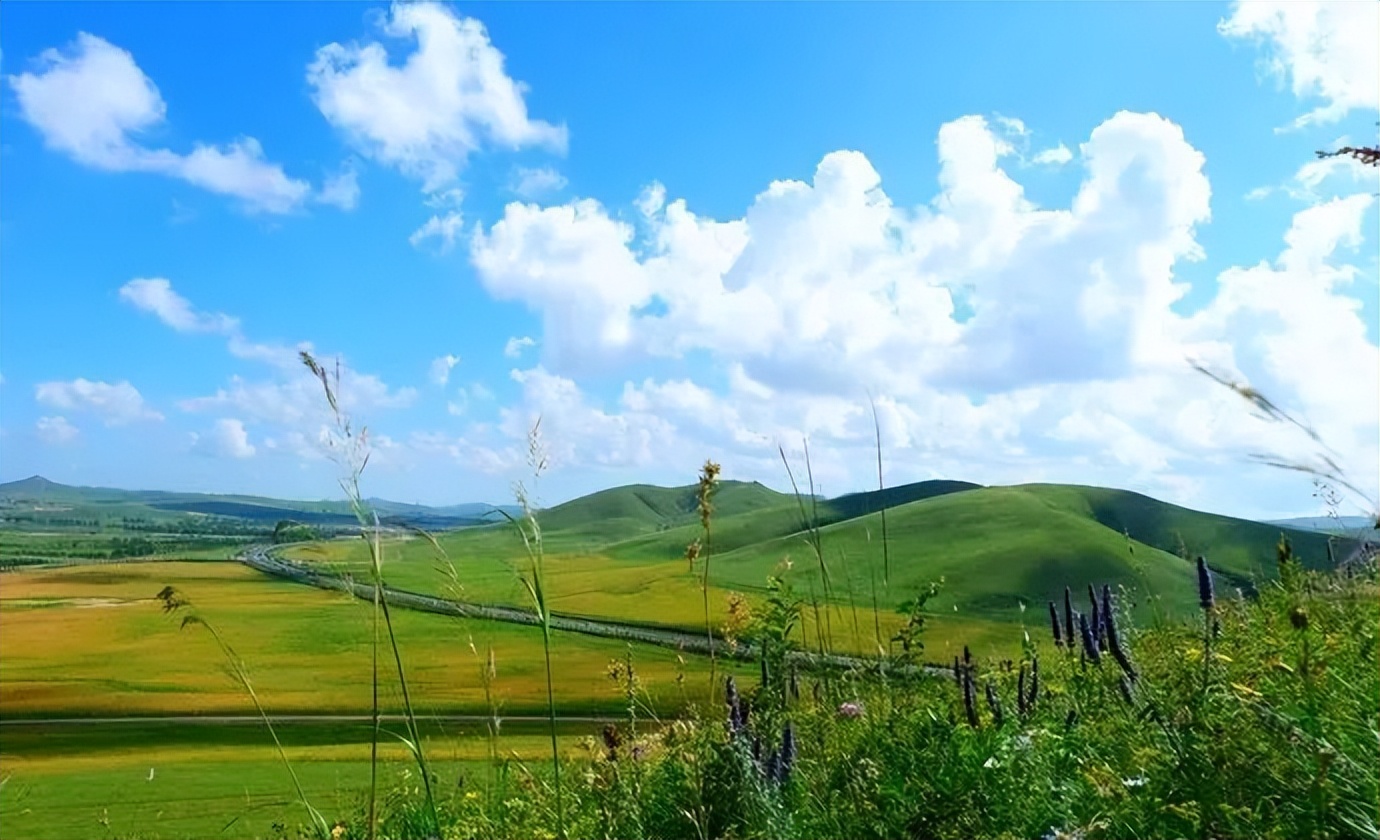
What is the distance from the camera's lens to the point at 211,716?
69625 millimetres

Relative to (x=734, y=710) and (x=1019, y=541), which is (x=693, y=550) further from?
(x=1019, y=541)

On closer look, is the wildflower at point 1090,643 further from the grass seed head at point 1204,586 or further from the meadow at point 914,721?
the grass seed head at point 1204,586

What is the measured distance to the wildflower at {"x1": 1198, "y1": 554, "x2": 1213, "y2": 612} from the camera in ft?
13.7

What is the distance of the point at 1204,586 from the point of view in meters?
4.30

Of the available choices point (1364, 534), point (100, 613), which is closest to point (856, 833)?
→ point (1364, 534)

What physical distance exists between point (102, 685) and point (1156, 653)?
308 ft

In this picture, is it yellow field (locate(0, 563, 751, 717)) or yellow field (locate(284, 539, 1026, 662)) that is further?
yellow field (locate(0, 563, 751, 717))

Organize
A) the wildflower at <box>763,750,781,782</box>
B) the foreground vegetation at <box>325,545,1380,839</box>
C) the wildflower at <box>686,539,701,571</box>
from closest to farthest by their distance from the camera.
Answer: the foreground vegetation at <box>325,545,1380,839</box> < the wildflower at <box>763,750,781,782</box> < the wildflower at <box>686,539,701,571</box>

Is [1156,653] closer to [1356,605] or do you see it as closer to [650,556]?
[1356,605]

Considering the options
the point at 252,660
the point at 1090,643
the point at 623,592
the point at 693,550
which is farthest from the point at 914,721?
the point at 623,592

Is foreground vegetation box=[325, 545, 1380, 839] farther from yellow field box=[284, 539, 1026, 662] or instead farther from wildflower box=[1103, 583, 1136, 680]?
yellow field box=[284, 539, 1026, 662]

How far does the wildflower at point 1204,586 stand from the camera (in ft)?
13.7

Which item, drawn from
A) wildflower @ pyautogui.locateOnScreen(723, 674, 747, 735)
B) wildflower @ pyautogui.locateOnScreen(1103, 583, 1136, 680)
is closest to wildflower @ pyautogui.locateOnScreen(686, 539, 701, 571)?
wildflower @ pyautogui.locateOnScreen(723, 674, 747, 735)

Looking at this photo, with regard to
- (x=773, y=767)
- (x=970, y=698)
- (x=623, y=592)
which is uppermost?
(x=970, y=698)
